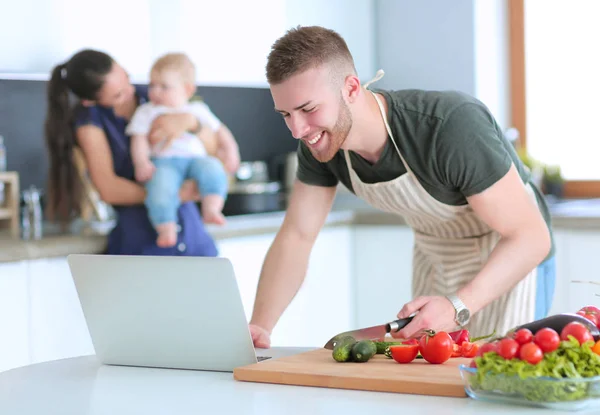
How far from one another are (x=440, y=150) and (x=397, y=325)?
0.44 meters

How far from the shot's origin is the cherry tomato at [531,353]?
128 cm

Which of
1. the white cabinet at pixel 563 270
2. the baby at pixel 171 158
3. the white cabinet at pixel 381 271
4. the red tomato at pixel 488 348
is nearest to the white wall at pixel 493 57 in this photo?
the white cabinet at pixel 381 271

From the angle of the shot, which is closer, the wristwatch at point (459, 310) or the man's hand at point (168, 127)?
the wristwatch at point (459, 310)

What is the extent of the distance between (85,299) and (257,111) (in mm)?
2547

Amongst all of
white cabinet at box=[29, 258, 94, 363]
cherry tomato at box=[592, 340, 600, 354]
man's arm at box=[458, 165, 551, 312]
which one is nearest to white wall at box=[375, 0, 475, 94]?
white cabinet at box=[29, 258, 94, 363]

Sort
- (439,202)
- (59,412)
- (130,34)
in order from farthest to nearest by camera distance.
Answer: (130,34) → (439,202) → (59,412)

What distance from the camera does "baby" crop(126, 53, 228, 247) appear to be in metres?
2.97

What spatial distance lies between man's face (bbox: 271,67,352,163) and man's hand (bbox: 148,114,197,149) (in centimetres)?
118

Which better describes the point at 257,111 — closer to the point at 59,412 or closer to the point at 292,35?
the point at 292,35

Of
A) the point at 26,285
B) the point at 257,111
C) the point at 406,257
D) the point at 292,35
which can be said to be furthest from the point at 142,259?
the point at 257,111

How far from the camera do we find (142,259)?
1.64 metres

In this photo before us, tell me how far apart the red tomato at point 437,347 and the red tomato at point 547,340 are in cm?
28

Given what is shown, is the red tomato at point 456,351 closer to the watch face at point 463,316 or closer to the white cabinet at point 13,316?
the watch face at point 463,316

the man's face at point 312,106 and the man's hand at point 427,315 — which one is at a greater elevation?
the man's face at point 312,106
